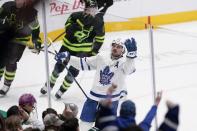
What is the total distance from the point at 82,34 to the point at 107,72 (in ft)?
2.92

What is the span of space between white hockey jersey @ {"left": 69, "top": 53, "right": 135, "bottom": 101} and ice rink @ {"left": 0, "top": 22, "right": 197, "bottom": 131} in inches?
9.6

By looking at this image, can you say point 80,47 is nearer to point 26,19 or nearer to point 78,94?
point 78,94

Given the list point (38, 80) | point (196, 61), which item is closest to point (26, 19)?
point (38, 80)

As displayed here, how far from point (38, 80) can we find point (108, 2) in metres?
1.74

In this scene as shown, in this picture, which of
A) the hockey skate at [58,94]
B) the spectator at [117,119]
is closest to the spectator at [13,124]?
the spectator at [117,119]

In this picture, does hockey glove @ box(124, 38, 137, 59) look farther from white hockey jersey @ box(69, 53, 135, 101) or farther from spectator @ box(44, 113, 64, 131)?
spectator @ box(44, 113, 64, 131)

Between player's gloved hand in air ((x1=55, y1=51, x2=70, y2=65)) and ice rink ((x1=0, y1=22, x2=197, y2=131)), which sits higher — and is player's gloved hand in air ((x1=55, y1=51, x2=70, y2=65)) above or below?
above

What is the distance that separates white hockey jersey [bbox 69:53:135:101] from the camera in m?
3.03

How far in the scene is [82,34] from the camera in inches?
152

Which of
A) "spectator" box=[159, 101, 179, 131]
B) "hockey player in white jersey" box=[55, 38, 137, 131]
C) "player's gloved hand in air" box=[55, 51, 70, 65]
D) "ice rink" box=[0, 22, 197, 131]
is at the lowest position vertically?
"ice rink" box=[0, 22, 197, 131]

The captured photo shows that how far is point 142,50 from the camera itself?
5.39 m

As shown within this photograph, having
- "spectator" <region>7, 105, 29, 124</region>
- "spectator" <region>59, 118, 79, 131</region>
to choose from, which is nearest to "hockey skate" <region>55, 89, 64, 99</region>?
"spectator" <region>7, 105, 29, 124</region>

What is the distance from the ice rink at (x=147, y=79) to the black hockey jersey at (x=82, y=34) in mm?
121

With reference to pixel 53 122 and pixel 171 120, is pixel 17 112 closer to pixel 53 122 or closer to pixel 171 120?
pixel 53 122
